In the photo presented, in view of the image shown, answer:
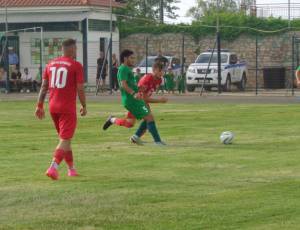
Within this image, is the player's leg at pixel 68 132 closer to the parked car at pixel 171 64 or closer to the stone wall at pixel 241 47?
the parked car at pixel 171 64

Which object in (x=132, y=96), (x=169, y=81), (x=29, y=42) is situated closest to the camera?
(x=132, y=96)

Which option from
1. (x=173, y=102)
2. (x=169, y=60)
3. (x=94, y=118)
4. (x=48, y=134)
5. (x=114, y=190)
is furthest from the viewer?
(x=169, y=60)

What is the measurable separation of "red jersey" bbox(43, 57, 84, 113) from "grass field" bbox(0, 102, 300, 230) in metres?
0.95

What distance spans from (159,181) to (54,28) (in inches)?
1525

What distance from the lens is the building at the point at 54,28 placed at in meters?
49.8

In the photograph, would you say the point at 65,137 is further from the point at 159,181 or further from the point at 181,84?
the point at 181,84

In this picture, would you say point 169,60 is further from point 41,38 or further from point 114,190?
point 114,190

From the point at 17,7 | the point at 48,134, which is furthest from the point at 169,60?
the point at 48,134

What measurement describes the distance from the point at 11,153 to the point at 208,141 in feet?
13.2

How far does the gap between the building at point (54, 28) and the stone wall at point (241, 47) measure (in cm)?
155

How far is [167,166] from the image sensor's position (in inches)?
568

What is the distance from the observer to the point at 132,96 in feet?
59.8

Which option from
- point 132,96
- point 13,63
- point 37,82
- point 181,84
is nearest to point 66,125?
point 132,96

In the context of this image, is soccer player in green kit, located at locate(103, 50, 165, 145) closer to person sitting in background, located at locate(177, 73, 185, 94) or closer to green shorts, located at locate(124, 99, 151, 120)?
green shorts, located at locate(124, 99, 151, 120)
